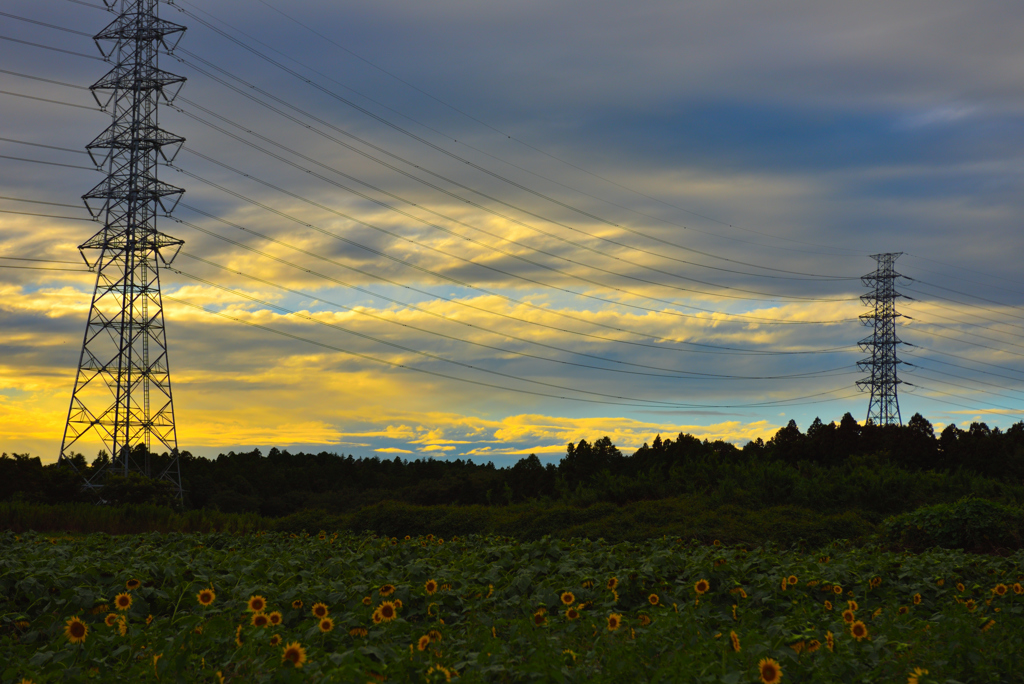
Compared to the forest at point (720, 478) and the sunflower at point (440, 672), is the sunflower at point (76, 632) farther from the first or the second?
the forest at point (720, 478)

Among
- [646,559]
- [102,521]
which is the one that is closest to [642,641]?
[646,559]

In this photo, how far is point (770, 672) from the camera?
4.61m

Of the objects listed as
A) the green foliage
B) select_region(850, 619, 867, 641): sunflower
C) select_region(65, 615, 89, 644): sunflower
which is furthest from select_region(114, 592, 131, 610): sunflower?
the green foliage

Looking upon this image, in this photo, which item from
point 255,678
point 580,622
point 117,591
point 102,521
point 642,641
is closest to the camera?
point 255,678

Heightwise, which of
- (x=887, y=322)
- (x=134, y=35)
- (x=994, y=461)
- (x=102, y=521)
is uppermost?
(x=134, y=35)

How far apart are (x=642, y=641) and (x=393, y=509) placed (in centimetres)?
1743

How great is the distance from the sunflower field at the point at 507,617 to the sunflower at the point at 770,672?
1cm

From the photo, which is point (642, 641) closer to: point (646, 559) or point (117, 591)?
point (646, 559)

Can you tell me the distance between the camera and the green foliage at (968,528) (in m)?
16.6

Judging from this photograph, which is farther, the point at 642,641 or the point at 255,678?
the point at 642,641

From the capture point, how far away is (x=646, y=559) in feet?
32.8

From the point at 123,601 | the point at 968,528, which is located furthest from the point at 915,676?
the point at 968,528

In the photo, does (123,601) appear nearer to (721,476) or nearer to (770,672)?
(770,672)

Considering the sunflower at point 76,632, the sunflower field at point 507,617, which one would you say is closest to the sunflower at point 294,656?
the sunflower field at point 507,617
